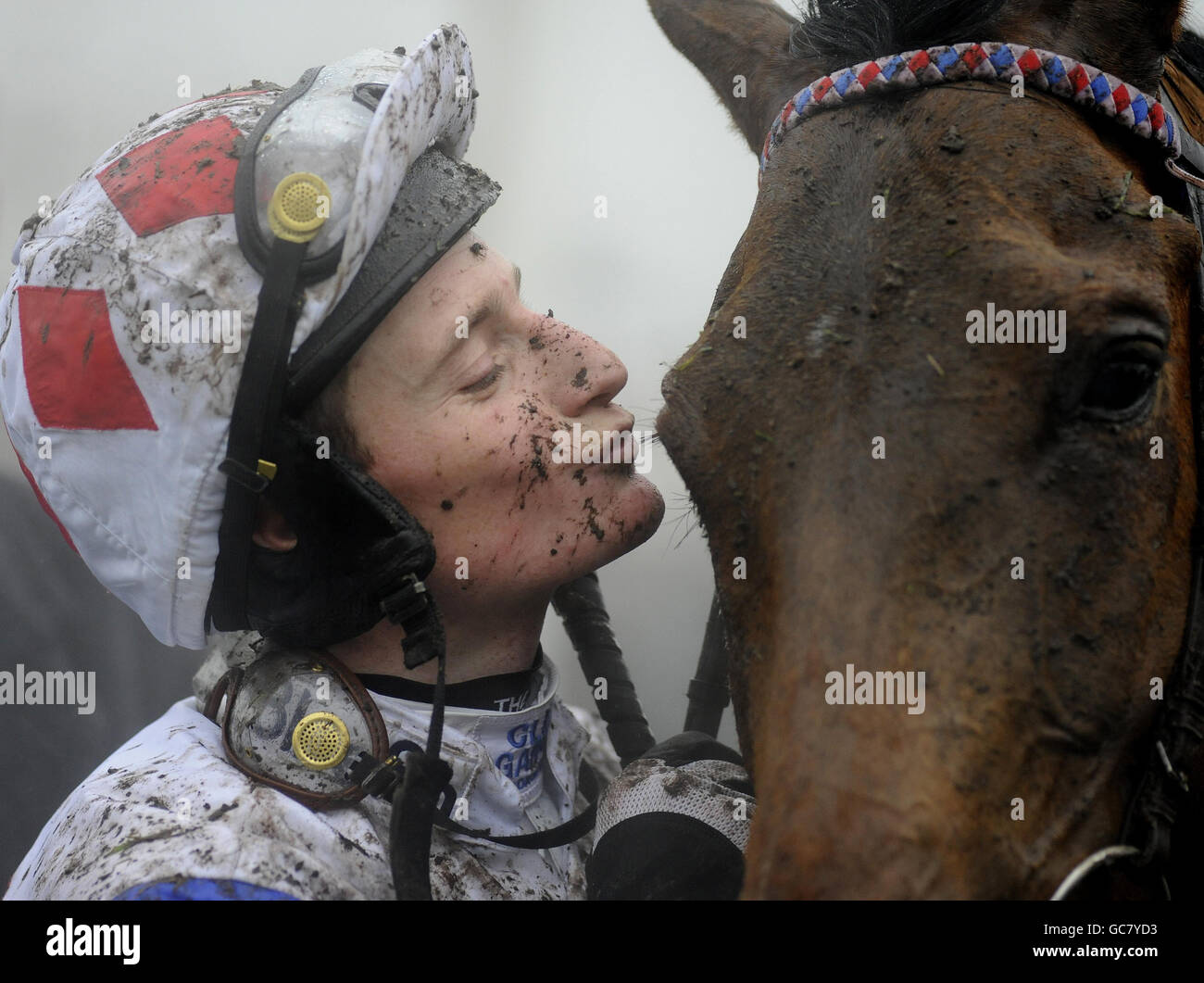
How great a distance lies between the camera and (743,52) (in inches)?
72.7

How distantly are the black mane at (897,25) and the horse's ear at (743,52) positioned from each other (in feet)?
0.48

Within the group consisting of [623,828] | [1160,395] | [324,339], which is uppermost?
[324,339]

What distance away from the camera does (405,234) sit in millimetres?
1703

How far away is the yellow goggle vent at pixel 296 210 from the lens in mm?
1559

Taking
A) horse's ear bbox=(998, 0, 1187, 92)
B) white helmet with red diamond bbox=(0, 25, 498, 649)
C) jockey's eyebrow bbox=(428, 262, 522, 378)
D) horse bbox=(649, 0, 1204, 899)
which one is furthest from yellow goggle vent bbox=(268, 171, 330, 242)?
horse's ear bbox=(998, 0, 1187, 92)

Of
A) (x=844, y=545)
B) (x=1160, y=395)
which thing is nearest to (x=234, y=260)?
(x=844, y=545)

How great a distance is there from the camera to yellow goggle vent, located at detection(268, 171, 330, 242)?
61.4 inches

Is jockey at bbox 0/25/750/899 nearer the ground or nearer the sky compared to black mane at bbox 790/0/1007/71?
nearer the ground

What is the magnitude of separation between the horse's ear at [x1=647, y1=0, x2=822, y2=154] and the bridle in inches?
7.4

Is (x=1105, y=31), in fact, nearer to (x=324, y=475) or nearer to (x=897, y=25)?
(x=897, y=25)

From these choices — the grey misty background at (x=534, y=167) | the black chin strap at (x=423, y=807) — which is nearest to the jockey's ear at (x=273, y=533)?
the black chin strap at (x=423, y=807)

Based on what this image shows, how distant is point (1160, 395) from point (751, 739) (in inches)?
27.3

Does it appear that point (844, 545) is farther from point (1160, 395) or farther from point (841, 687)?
point (1160, 395)
